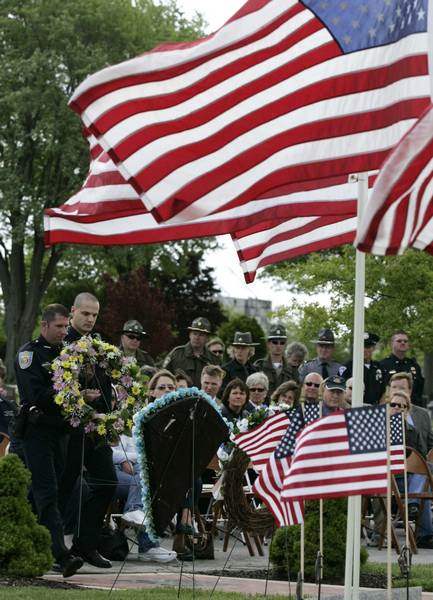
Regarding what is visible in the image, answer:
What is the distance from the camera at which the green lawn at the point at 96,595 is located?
892cm

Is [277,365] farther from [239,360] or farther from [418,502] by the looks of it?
[418,502]

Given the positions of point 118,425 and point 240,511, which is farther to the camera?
point 240,511

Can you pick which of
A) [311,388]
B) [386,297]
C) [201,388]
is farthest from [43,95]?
[311,388]

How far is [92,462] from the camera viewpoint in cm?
1113

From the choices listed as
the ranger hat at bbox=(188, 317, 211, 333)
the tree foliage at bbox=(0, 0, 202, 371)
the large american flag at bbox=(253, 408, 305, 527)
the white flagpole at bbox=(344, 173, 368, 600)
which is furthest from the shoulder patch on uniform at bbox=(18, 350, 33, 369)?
the tree foliage at bbox=(0, 0, 202, 371)

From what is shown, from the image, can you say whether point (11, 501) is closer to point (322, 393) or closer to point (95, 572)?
point (95, 572)

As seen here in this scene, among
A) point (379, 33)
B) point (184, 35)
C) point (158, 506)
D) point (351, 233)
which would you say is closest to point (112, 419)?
point (158, 506)

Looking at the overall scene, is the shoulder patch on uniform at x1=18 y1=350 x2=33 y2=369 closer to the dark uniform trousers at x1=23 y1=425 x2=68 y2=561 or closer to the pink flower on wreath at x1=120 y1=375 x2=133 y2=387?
the dark uniform trousers at x1=23 y1=425 x2=68 y2=561

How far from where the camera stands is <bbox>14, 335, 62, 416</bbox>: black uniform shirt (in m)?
10.5

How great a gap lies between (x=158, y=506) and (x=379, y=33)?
A: 14.7ft

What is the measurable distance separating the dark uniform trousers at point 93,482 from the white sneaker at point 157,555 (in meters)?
1.30

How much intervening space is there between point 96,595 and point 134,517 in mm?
3422

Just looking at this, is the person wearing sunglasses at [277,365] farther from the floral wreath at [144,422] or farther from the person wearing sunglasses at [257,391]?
the floral wreath at [144,422]

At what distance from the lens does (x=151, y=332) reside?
166ft
